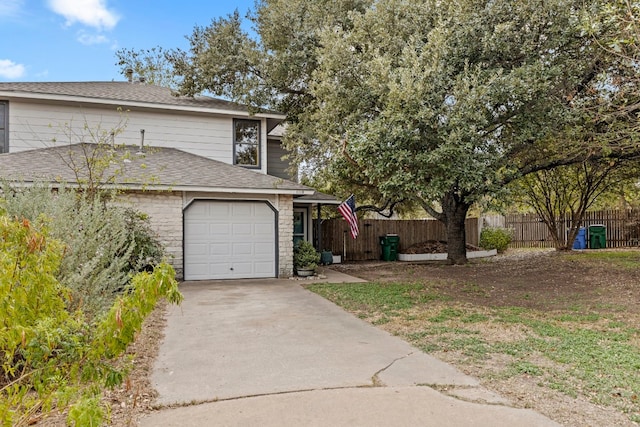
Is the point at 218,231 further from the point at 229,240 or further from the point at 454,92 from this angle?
the point at 454,92

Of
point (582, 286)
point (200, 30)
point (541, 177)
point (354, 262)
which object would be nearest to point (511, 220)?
point (541, 177)

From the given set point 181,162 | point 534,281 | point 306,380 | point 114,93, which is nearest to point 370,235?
point 534,281

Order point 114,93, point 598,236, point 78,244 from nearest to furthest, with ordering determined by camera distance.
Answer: point 78,244
point 114,93
point 598,236

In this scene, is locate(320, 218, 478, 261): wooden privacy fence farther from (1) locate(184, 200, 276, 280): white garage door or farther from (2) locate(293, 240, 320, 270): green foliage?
(1) locate(184, 200, 276, 280): white garage door

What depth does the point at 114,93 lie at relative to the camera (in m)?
12.6

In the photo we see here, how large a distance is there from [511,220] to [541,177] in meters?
4.53

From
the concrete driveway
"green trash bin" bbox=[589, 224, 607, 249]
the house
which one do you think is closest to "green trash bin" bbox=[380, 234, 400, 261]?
the house

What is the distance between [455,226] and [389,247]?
158 inches

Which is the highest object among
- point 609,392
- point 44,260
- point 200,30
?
point 200,30

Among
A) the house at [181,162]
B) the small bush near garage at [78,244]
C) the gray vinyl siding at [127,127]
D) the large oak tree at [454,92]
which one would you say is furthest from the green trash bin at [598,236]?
the small bush near garage at [78,244]

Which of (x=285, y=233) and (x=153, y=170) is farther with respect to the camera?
(x=285, y=233)

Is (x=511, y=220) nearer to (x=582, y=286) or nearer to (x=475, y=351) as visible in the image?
(x=582, y=286)

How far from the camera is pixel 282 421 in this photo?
326cm

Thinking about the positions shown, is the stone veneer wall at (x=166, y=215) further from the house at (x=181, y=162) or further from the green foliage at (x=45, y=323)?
the green foliage at (x=45, y=323)
